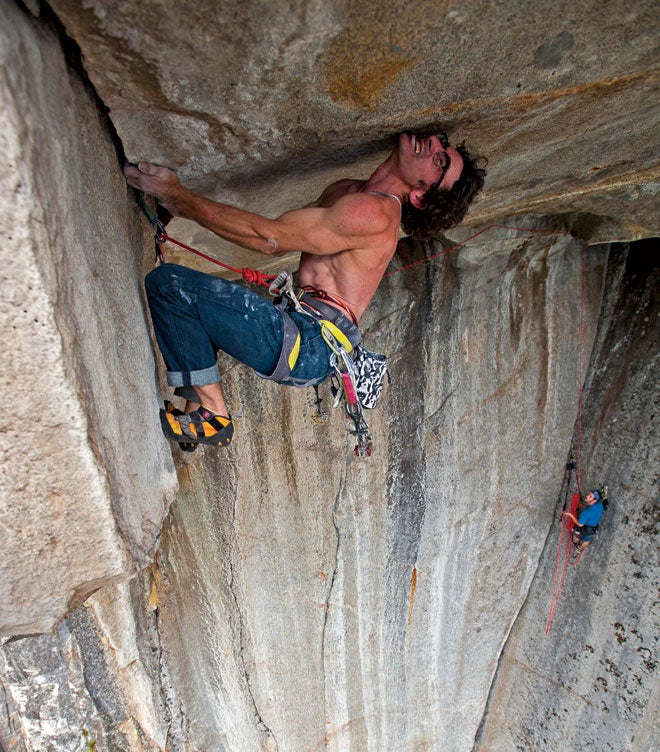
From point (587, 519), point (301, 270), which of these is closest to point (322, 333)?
point (301, 270)

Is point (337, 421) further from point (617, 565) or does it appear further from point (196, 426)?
point (617, 565)

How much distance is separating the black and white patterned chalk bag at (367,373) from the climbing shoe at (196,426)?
1.94 feet

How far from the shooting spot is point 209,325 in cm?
204

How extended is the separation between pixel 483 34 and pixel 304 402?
2113 mm

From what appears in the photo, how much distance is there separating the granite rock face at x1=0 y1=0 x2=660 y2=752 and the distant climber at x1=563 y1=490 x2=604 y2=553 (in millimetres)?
105

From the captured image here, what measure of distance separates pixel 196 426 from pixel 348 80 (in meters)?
1.34

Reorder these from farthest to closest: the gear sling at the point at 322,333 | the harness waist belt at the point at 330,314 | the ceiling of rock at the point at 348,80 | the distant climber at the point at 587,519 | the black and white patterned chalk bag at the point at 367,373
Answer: the distant climber at the point at 587,519 < the black and white patterned chalk bag at the point at 367,373 < the harness waist belt at the point at 330,314 < the gear sling at the point at 322,333 < the ceiling of rock at the point at 348,80

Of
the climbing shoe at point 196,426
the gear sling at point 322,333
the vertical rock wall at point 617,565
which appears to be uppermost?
the gear sling at point 322,333

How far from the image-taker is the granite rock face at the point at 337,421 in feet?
4.76

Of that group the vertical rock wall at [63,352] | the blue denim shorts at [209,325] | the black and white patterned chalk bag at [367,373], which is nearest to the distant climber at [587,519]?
the black and white patterned chalk bag at [367,373]

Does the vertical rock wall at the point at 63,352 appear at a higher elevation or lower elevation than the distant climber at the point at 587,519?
higher

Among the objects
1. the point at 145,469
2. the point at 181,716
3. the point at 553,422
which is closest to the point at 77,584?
the point at 145,469

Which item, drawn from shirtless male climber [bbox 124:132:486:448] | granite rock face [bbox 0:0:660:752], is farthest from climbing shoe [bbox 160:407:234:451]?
granite rock face [bbox 0:0:660:752]

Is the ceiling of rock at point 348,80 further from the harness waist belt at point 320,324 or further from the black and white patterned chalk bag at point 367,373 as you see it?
the black and white patterned chalk bag at point 367,373
